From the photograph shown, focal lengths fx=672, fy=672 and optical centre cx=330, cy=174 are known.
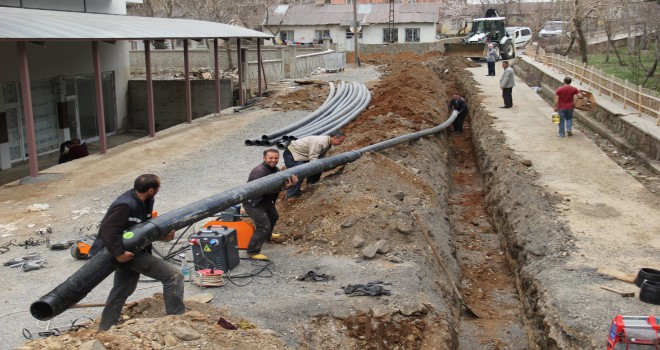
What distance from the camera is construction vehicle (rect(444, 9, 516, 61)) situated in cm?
4081

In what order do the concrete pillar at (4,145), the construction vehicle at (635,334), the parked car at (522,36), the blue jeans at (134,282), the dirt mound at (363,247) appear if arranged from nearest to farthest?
the dirt mound at (363,247) < the construction vehicle at (635,334) < the blue jeans at (134,282) < the concrete pillar at (4,145) < the parked car at (522,36)

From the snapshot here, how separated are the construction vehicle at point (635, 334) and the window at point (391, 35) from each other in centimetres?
5687

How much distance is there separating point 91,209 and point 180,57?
86.4 ft

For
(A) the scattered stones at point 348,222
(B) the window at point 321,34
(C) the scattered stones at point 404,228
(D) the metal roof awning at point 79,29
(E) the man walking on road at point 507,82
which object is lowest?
(C) the scattered stones at point 404,228

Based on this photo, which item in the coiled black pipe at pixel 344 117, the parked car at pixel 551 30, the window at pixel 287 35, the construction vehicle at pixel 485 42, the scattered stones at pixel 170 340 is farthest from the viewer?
the parked car at pixel 551 30

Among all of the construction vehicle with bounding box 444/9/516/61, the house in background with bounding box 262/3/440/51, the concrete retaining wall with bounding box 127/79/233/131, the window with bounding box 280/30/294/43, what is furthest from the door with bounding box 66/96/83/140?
the window with bounding box 280/30/294/43

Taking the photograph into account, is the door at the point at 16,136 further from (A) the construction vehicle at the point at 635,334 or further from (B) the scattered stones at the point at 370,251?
(A) the construction vehicle at the point at 635,334

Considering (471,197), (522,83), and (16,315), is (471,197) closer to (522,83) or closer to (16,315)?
(16,315)

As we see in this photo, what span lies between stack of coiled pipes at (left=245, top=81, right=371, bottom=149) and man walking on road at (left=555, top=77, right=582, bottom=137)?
595 cm

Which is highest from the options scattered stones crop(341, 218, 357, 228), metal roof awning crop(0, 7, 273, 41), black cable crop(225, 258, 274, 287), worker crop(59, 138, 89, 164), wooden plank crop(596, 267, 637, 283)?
metal roof awning crop(0, 7, 273, 41)

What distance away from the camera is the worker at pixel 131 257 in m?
6.22

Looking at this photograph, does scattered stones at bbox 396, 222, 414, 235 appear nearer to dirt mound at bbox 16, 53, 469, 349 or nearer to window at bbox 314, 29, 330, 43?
dirt mound at bbox 16, 53, 469, 349

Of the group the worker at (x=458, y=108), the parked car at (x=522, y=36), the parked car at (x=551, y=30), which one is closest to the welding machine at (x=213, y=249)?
the worker at (x=458, y=108)

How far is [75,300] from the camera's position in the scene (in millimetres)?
6297
